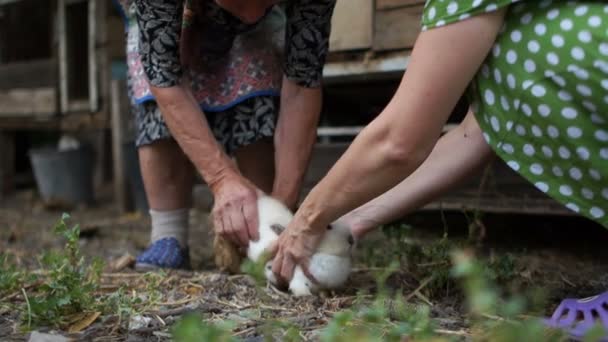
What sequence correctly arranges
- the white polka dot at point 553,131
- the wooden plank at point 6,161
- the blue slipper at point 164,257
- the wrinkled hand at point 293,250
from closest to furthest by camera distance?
1. the white polka dot at point 553,131
2. the wrinkled hand at point 293,250
3. the blue slipper at point 164,257
4. the wooden plank at point 6,161

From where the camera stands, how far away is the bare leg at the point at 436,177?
4.79 ft

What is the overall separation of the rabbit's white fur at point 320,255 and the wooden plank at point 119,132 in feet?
8.38

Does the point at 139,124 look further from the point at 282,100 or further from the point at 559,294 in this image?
the point at 559,294

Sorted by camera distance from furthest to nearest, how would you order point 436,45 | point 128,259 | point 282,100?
1. point 128,259
2. point 282,100
3. point 436,45

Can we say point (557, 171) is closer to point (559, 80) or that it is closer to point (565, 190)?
point (565, 190)

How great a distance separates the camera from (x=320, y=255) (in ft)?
4.75

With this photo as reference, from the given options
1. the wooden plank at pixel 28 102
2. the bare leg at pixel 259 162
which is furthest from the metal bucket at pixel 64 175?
the bare leg at pixel 259 162

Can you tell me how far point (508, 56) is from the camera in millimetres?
1114

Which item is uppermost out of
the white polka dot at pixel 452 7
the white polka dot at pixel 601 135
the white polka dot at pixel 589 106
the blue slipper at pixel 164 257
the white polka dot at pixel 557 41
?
the white polka dot at pixel 452 7

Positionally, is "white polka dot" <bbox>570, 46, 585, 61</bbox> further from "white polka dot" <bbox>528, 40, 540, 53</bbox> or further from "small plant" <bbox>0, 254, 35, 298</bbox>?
"small plant" <bbox>0, 254, 35, 298</bbox>

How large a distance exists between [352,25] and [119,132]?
Result: 6.55ft

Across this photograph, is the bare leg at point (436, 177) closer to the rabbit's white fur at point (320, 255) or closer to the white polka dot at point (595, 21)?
the rabbit's white fur at point (320, 255)

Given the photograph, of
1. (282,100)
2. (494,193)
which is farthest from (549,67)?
(494,193)

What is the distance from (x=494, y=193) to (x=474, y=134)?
3.30 feet
